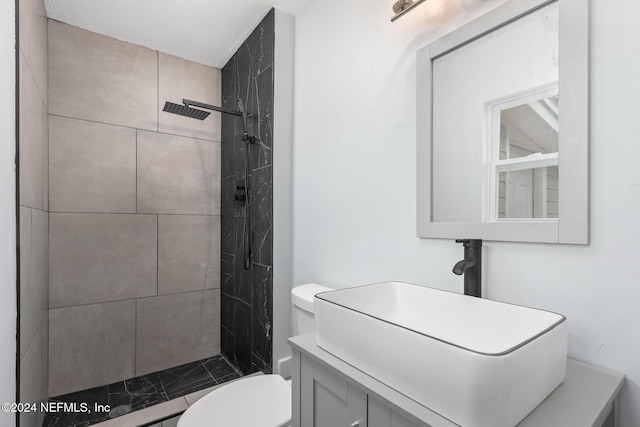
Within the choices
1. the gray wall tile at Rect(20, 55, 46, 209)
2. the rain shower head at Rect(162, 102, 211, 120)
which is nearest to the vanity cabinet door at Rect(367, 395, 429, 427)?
the gray wall tile at Rect(20, 55, 46, 209)

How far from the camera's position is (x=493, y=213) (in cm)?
98

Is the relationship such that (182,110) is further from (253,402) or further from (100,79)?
(253,402)

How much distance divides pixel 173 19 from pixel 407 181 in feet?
6.08

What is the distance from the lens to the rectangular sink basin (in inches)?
21.7

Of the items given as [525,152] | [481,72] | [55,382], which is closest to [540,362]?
[525,152]

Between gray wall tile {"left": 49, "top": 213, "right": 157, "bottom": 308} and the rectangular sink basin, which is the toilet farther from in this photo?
gray wall tile {"left": 49, "top": 213, "right": 157, "bottom": 308}

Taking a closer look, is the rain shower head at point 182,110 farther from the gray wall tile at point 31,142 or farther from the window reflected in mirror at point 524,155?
the window reflected in mirror at point 524,155

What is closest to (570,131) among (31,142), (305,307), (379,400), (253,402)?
(379,400)

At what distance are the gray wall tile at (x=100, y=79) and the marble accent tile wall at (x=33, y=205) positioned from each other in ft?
0.39

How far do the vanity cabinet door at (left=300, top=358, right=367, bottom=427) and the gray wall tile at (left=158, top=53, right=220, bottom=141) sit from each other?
7.12 ft

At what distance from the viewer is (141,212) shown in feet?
7.59

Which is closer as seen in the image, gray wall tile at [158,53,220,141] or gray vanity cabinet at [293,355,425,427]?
gray vanity cabinet at [293,355,425,427]

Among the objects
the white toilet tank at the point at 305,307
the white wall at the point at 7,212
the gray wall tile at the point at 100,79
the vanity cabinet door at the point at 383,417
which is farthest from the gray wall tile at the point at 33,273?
the vanity cabinet door at the point at 383,417

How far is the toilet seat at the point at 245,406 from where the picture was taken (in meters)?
1.25
